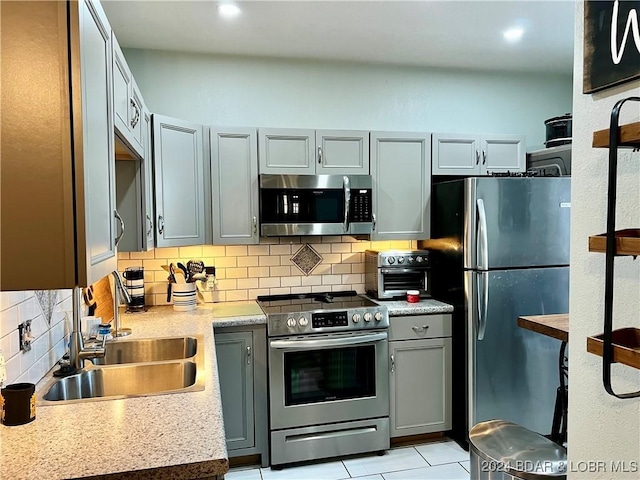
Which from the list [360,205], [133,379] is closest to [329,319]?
[360,205]

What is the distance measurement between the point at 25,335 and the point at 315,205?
1.97 meters

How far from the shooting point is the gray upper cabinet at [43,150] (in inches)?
38.7

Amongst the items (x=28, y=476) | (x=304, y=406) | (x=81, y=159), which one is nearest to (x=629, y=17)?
(x=81, y=159)

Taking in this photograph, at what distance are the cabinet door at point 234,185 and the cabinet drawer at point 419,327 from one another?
1118mm

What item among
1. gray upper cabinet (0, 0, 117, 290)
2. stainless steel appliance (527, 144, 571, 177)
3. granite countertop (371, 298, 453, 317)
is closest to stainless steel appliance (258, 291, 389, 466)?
granite countertop (371, 298, 453, 317)

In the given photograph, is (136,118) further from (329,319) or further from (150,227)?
(329,319)

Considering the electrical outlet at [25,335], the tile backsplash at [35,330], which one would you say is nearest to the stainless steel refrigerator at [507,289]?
the tile backsplash at [35,330]

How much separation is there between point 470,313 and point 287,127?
1.85 m

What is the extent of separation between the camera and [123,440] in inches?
50.4

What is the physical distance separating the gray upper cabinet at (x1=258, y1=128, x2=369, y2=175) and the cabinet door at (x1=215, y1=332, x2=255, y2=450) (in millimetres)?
1170

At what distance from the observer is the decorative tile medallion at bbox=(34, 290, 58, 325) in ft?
5.96

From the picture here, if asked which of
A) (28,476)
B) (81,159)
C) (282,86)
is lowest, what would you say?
(28,476)

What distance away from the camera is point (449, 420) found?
3234 mm

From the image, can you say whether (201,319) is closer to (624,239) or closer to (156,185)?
(156,185)
